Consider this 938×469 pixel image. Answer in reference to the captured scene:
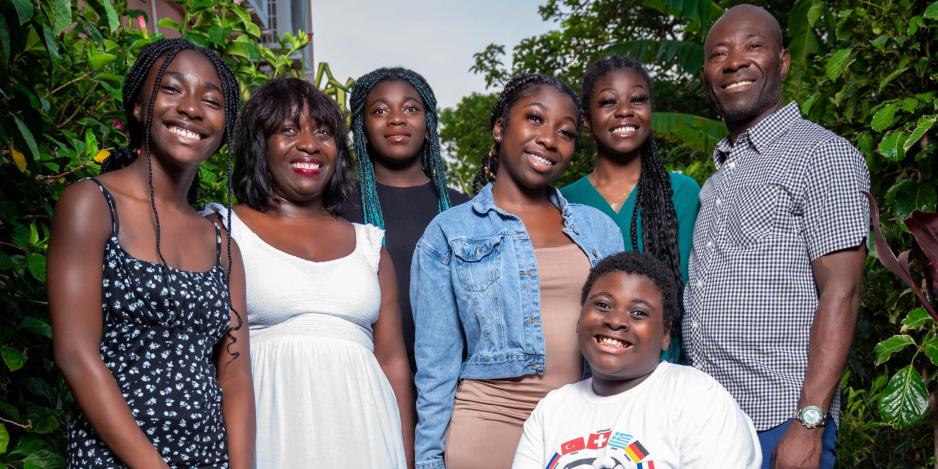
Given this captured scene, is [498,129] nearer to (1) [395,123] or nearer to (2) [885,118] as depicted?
(1) [395,123]

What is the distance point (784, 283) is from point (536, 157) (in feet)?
3.23

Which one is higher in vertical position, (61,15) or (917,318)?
(61,15)

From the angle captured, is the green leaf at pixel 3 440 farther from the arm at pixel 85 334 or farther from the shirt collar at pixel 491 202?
the shirt collar at pixel 491 202

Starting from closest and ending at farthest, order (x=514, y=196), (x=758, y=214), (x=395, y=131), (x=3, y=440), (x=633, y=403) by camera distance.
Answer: (x=3, y=440)
(x=633, y=403)
(x=758, y=214)
(x=514, y=196)
(x=395, y=131)

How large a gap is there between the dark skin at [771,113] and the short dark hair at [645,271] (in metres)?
0.45

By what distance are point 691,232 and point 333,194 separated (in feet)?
4.56

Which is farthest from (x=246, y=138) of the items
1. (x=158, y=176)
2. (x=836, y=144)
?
(x=836, y=144)

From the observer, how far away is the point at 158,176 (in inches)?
107

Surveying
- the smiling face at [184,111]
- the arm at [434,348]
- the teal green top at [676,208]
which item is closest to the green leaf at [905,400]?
the teal green top at [676,208]

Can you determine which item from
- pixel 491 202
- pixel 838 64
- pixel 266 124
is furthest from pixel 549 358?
pixel 838 64

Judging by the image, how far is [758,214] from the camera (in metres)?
3.09

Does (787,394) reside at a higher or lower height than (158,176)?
lower

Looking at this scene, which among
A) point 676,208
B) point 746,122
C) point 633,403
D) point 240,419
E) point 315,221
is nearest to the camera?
point 240,419

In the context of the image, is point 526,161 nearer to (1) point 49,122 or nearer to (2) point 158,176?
(2) point 158,176
